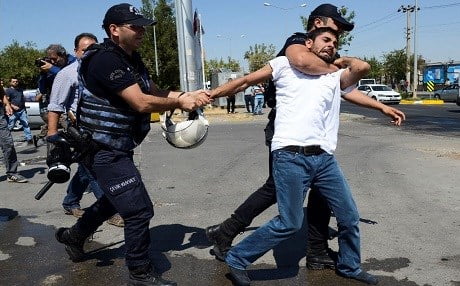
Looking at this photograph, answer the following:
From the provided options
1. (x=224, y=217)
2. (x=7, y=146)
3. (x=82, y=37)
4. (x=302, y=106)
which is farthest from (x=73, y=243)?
(x=7, y=146)

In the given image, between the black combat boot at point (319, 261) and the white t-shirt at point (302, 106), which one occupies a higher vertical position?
the white t-shirt at point (302, 106)

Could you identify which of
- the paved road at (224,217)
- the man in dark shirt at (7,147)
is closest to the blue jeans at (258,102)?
the paved road at (224,217)

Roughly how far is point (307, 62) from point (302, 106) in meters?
0.29

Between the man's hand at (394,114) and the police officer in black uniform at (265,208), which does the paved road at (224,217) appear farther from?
the man's hand at (394,114)

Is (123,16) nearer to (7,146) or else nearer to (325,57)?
(325,57)

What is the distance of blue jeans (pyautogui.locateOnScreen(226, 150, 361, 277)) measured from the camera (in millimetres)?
3215

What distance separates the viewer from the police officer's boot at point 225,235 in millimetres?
3912

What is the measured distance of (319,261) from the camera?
3779mm

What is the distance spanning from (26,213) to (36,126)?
13189 mm

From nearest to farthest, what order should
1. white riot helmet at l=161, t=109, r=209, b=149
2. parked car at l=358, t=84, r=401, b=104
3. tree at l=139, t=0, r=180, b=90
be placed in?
white riot helmet at l=161, t=109, r=209, b=149 < parked car at l=358, t=84, r=401, b=104 < tree at l=139, t=0, r=180, b=90

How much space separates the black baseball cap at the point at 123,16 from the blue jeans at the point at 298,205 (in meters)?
1.26

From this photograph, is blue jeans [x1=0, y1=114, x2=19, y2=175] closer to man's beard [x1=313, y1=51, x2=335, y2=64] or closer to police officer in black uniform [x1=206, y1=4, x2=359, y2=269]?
police officer in black uniform [x1=206, y1=4, x2=359, y2=269]

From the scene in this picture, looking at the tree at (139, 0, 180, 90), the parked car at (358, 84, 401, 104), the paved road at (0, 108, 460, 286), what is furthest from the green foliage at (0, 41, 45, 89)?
the paved road at (0, 108, 460, 286)

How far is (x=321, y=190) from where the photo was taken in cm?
339
